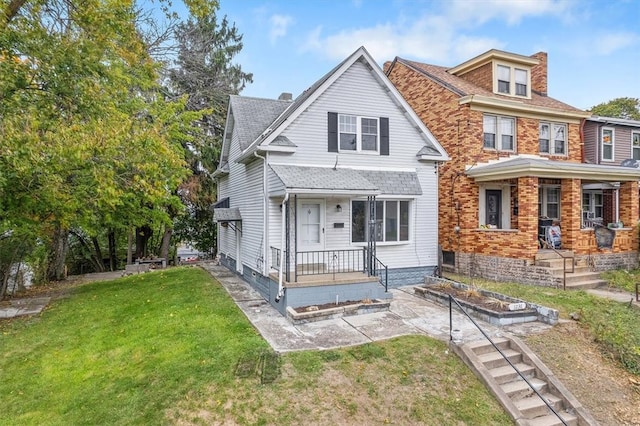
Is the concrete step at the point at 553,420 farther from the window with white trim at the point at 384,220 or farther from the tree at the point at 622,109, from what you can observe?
the tree at the point at 622,109

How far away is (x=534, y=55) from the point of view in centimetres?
1952

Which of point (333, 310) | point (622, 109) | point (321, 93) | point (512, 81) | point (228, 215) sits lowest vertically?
point (333, 310)

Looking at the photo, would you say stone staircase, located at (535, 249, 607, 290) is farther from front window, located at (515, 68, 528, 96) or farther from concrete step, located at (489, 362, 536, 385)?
front window, located at (515, 68, 528, 96)

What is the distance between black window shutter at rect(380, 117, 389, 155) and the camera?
1244cm

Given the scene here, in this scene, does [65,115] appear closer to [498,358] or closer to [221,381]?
[221,381]

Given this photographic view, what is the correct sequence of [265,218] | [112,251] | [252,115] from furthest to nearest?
[112,251], [252,115], [265,218]

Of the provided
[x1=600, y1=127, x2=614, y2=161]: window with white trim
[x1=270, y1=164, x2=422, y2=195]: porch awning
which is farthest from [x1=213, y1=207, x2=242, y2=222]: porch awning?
[x1=600, y1=127, x2=614, y2=161]: window with white trim

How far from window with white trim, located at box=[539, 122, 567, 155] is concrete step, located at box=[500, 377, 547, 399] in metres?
13.0

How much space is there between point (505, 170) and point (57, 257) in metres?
20.5

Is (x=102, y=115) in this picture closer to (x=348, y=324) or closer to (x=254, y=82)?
(x=348, y=324)

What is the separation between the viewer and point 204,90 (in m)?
23.0

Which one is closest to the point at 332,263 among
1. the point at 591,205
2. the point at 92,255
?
the point at 591,205

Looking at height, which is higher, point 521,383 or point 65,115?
point 65,115

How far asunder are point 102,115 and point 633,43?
22720 millimetres
